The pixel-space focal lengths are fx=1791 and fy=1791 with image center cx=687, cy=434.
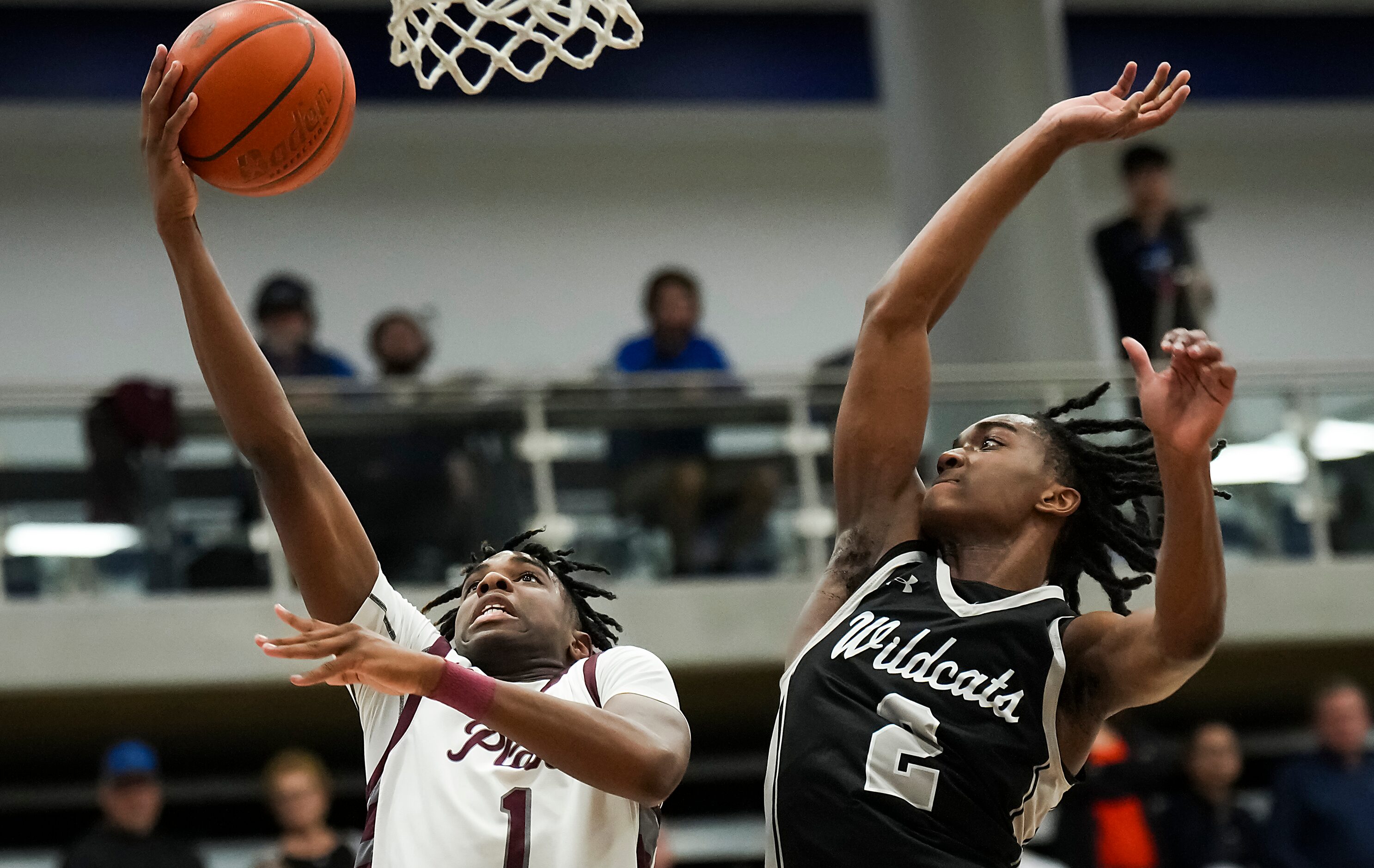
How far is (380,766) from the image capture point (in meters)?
3.21

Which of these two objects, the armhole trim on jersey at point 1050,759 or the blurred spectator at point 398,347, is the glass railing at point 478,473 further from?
the armhole trim on jersey at point 1050,759

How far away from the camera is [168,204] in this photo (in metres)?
3.16

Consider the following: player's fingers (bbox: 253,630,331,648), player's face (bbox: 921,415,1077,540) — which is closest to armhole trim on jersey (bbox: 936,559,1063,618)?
player's face (bbox: 921,415,1077,540)

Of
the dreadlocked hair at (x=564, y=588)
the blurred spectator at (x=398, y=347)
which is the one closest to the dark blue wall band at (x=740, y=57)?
the blurred spectator at (x=398, y=347)

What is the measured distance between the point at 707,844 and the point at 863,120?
6134 millimetres

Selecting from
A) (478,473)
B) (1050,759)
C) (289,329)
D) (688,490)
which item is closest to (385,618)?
(1050,759)

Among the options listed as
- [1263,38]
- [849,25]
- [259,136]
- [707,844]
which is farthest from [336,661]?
[1263,38]

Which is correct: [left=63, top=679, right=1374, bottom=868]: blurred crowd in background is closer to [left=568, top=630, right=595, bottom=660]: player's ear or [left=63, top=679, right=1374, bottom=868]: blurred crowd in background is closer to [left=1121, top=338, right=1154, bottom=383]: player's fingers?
[left=568, top=630, right=595, bottom=660]: player's ear

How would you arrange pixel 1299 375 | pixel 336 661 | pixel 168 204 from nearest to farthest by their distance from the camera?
1. pixel 336 661
2. pixel 168 204
3. pixel 1299 375

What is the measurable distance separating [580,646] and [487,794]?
48 cm

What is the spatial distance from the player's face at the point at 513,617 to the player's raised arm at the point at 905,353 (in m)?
0.44

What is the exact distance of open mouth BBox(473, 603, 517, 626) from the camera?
10.7 ft

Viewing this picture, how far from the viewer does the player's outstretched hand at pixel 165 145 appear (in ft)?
10.3

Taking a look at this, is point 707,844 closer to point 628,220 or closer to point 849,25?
point 628,220
